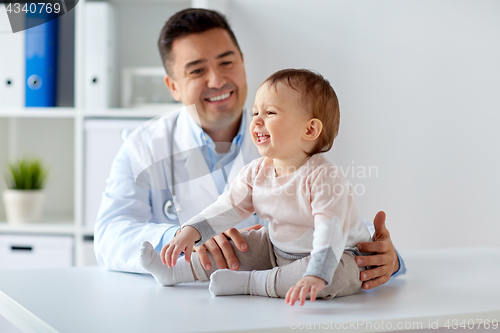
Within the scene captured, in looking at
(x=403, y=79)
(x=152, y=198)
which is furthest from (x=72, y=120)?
(x=403, y=79)

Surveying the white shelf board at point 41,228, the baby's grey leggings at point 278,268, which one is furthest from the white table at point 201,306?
the white shelf board at point 41,228

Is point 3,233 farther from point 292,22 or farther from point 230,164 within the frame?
point 292,22

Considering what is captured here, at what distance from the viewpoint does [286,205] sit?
0.75 m

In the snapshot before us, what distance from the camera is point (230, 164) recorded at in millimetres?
1114

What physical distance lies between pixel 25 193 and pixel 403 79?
4.79 feet

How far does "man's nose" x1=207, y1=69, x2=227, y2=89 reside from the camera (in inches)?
51.1

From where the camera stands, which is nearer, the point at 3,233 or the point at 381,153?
the point at 381,153

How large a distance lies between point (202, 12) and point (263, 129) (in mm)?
695

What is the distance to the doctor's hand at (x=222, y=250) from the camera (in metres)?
0.80

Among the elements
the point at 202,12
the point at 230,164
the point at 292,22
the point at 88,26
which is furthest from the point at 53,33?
the point at 230,164

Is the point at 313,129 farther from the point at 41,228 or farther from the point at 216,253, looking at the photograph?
the point at 41,228

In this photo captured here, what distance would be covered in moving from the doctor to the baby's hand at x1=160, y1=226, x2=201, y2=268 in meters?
0.18

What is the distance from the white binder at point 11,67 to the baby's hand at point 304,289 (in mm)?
1510

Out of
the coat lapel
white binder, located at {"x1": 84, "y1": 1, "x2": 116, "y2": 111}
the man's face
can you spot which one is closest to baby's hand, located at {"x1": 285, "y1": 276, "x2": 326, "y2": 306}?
the coat lapel
